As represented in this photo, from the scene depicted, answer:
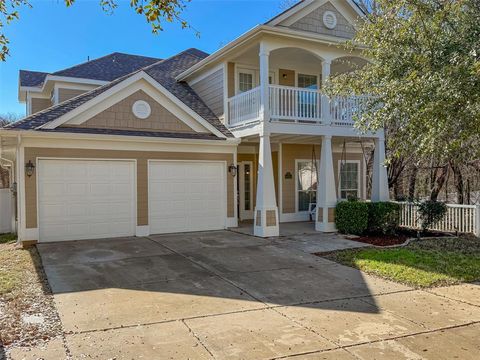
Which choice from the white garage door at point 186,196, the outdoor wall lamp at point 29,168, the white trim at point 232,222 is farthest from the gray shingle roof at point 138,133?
the white trim at point 232,222

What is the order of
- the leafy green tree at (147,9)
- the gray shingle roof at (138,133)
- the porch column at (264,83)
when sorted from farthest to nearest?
the porch column at (264,83), the gray shingle roof at (138,133), the leafy green tree at (147,9)

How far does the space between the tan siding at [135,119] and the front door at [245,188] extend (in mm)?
3294

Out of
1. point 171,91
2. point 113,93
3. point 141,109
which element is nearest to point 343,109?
point 171,91

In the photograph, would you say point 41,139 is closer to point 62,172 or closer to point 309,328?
point 62,172

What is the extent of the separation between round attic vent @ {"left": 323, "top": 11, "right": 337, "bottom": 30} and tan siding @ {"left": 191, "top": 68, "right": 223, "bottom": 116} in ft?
12.6

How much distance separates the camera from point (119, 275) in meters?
7.58

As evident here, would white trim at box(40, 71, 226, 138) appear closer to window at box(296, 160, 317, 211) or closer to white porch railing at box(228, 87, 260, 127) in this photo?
white porch railing at box(228, 87, 260, 127)

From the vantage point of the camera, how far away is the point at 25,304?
19.4 ft

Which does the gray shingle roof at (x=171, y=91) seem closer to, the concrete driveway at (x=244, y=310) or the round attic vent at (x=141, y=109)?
the round attic vent at (x=141, y=109)

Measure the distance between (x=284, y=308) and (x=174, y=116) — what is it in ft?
27.4

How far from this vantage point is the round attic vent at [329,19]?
45.5ft

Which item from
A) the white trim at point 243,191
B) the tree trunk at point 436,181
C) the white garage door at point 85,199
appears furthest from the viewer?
the tree trunk at point 436,181

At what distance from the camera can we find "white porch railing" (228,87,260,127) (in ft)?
41.1

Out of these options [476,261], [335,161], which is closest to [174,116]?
[335,161]
